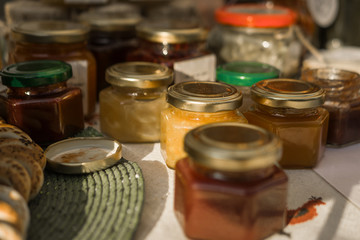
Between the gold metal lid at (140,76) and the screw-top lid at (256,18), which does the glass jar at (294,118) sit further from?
the screw-top lid at (256,18)

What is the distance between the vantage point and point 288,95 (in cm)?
76

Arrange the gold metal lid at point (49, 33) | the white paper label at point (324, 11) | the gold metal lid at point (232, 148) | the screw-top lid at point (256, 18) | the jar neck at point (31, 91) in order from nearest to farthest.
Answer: the gold metal lid at point (232, 148) → the jar neck at point (31, 91) → the gold metal lid at point (49, 33) → the screw-top lid at point (256, 18) → the white paper label at point (324, 11)

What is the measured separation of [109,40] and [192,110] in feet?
1.79

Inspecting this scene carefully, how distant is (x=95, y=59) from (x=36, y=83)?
1.12ft

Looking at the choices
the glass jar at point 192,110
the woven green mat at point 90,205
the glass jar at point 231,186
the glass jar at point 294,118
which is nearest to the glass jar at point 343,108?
the glass jar at point 294,118

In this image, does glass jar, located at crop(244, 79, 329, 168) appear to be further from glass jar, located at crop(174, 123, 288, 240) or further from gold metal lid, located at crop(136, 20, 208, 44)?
gold metal lid, located at crop(136, 20, 208, 44)

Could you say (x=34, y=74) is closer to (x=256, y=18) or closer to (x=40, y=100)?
(x=40, y=100)

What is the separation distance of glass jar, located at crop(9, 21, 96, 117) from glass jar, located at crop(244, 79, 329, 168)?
439 millimetres

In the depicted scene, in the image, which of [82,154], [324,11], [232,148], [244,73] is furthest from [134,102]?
[324,11]

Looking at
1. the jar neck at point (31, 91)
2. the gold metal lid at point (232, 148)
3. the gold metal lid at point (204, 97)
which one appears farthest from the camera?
the jar neck at point (31, 91)

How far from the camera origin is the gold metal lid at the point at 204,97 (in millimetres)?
723

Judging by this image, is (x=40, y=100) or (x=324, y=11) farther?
(x=324, y=11)

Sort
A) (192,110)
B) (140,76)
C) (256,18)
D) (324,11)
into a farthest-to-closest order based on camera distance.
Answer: (324,11) < (256,18) < (140,76) < (192,110)

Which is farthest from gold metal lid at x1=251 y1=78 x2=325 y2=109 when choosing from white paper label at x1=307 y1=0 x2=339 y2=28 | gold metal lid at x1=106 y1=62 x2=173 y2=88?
white paper label at x1=307 y1=0 x2=339 y2=28
